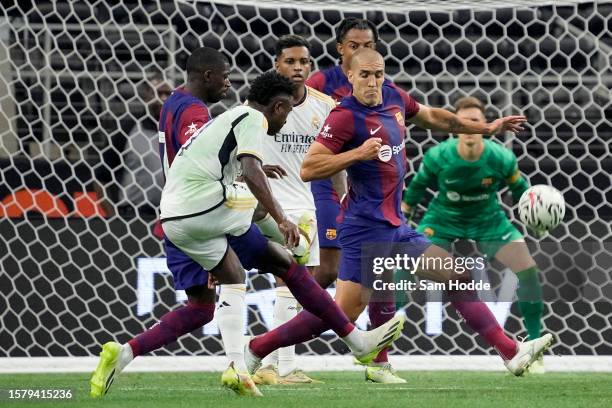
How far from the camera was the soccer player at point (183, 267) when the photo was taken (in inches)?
240

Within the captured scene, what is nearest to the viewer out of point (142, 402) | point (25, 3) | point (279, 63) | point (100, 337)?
point (142, 402)

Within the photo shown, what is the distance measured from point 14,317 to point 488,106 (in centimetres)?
411

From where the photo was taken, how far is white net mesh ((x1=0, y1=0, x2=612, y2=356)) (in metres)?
8.83

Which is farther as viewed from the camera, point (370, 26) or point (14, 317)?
point (14, 317)

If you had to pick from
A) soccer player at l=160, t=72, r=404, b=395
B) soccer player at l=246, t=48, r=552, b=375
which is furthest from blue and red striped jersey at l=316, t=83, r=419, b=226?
soccer player at l=160, t=72, r=404, b=395

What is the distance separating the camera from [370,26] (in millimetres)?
7625

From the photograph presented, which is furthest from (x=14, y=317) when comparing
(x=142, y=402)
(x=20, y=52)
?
(x=142, y=402)

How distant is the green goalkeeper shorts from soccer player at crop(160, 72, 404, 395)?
2.85 meters

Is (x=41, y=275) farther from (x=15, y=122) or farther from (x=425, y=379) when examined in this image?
(x=425, y=379)

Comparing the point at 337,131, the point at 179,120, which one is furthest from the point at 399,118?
the point at 179,120

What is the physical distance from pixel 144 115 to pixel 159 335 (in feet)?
12.4

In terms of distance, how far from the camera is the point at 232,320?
6004mm

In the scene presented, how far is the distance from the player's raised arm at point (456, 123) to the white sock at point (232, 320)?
161cm

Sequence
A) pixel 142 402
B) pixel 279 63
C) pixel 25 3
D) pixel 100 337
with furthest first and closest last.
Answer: pixel 25 3, pixel 100 337, pixel 279 63, pixel 142 402
